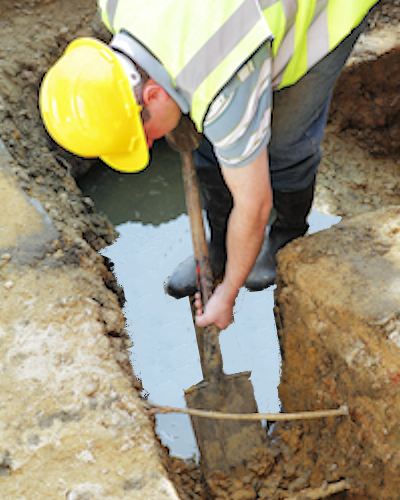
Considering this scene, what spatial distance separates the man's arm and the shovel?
0.57 feet

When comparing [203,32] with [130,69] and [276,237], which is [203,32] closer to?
[130,69]

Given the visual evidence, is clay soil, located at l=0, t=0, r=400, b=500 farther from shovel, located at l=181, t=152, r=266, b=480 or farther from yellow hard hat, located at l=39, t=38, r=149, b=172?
yellow hard hat, located at l=39, t=38, r=149, b=172

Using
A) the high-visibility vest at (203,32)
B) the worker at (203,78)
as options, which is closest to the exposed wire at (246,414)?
the worker at (203,78)

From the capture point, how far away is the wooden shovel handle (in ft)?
7.38

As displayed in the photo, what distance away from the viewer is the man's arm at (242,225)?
5.08 ft

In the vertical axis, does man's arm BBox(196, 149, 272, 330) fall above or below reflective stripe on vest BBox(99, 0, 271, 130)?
below

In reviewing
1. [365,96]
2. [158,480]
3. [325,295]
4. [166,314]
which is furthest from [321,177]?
[158,480]

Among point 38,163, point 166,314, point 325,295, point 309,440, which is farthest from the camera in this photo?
point 166,314

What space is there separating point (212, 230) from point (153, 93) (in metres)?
1.44

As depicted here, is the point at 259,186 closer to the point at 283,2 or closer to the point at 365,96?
the point at 283,2

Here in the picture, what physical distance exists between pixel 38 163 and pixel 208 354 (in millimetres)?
1309

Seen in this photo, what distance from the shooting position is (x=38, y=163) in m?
2.59

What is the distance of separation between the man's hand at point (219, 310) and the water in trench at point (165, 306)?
490 millimetres

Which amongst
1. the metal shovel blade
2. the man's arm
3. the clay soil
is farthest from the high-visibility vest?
the metal shovel blade
